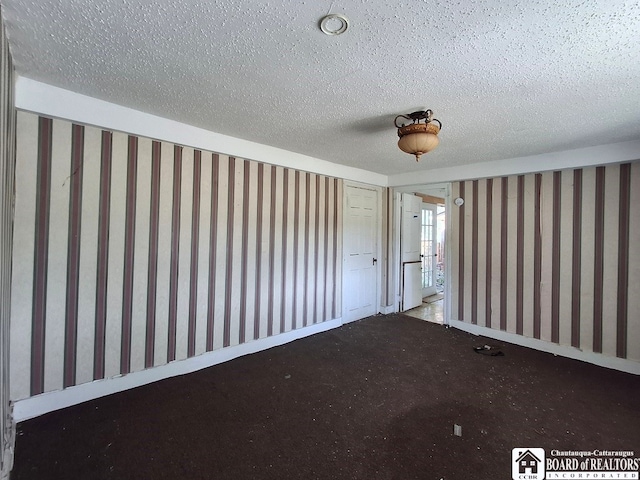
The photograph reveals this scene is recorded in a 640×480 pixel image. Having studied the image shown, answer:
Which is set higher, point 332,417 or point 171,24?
point 171,24

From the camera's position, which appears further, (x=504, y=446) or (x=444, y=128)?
(x=444, y=128)

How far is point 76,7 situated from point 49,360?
2342 millimetres

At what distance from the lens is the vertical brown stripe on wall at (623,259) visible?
9.80 ft

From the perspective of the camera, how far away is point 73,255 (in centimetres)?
224

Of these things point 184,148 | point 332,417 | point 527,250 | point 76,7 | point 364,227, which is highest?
point 76,7

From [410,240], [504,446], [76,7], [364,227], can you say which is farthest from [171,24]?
[410,240]

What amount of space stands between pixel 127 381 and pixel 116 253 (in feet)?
3.68

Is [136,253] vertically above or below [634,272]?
above

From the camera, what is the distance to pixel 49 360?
215 cm

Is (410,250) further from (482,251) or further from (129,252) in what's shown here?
(129,252)

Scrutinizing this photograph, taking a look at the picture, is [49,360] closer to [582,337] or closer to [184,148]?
[184,148]

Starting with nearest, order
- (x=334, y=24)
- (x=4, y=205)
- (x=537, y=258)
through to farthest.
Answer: (x=334, y=24), (x=4, y=205), (x=537, y=258)

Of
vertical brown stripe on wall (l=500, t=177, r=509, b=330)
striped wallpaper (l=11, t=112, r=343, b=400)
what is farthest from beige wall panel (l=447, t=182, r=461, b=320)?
striped wallpaper (l=11, t=112, r=343, b=400)

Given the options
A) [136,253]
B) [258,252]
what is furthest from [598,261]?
[136,253]
